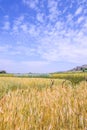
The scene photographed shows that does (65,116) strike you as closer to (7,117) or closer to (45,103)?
(45,103)

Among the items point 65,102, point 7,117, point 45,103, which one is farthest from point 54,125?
point 65,102

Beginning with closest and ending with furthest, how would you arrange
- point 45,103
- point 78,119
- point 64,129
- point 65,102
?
point 64,129, point 78,119, point 45,103, point 65,102

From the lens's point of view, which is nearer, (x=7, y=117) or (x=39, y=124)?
(x=7, y=117)

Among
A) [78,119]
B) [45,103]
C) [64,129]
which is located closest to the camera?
[64,129]

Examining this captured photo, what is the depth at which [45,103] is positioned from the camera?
3.37m

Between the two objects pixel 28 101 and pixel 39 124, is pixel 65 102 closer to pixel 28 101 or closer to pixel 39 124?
pixel 28 101

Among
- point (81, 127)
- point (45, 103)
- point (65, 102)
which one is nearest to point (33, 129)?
point (81, 127)

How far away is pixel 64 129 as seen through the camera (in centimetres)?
258

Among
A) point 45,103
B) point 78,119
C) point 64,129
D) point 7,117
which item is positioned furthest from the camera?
point 45,103

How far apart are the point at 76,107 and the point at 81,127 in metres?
0.73

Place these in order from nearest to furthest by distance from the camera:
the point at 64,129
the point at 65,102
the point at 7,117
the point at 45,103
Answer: the point at 7,117 < the point at 64,129 < the point at 45,103 < the point at 65,102

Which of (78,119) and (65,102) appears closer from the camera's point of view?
(78,119)

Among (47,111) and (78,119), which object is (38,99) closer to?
(47,111)

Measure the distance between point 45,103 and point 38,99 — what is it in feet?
1.21
